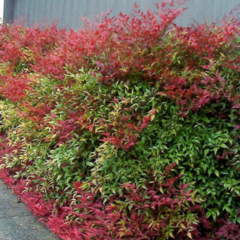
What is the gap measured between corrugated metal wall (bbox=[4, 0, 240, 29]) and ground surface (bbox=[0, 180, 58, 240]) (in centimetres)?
313

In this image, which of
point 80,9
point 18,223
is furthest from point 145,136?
point 80,9

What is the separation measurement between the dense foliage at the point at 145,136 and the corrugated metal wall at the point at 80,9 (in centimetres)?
68

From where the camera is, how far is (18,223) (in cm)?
393

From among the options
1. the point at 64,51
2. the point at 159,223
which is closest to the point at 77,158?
the point at 159,223

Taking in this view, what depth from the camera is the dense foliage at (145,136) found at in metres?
3.15

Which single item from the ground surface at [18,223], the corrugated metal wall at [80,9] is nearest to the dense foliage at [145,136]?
the ground surface at [18,223]

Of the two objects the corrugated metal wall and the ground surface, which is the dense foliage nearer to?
the ground surface

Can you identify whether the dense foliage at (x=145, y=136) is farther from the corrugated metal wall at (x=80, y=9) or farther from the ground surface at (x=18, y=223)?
the corrugated metal wall at (x=80, y=9)

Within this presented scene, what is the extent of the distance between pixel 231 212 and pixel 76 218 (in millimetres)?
1562

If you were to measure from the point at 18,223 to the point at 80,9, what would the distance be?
14.9ft

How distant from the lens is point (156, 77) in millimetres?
3506

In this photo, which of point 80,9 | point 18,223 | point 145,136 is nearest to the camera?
point 145,136

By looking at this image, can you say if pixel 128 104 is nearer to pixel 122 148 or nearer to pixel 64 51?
pixel 122 148

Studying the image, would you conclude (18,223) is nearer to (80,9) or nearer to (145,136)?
(145,136)
